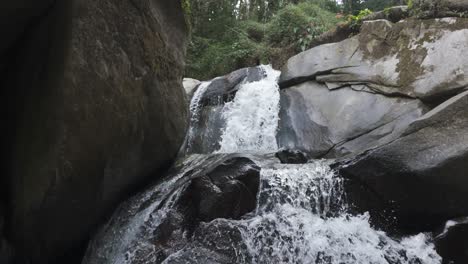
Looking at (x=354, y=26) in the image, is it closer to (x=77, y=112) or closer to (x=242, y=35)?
(x=242, y=35)

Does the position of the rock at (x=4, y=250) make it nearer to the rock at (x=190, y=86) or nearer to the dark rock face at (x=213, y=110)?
the dark rock face at (x=213, y=110)

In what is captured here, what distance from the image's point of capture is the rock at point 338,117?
258 inches

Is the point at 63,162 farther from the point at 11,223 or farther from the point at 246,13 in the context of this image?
the point at 246,13

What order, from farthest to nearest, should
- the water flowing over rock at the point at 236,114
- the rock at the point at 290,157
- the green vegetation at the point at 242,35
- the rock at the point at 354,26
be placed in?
the green vegetation at the point at 242,35 < the water flowing over rock at the point at 236,114 < the rock at the point at 354,26 < the rock at the point at 290,157

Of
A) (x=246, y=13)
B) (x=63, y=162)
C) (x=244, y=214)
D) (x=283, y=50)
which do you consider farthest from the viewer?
(x=246, y=13)

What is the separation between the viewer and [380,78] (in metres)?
7.30

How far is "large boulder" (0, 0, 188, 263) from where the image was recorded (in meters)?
4.21

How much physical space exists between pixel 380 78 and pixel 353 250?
407 centimetres

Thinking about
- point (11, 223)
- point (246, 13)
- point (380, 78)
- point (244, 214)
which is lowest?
point (11, 223)

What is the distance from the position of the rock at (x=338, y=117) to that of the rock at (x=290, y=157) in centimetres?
103

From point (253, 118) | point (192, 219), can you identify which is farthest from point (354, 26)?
point (192, 219)

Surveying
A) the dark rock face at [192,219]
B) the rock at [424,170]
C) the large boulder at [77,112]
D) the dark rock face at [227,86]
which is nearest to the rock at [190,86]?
the dark rock face at [227,86]

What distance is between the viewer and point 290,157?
19.2 ft

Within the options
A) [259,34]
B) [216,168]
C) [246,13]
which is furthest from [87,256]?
[246,13]
